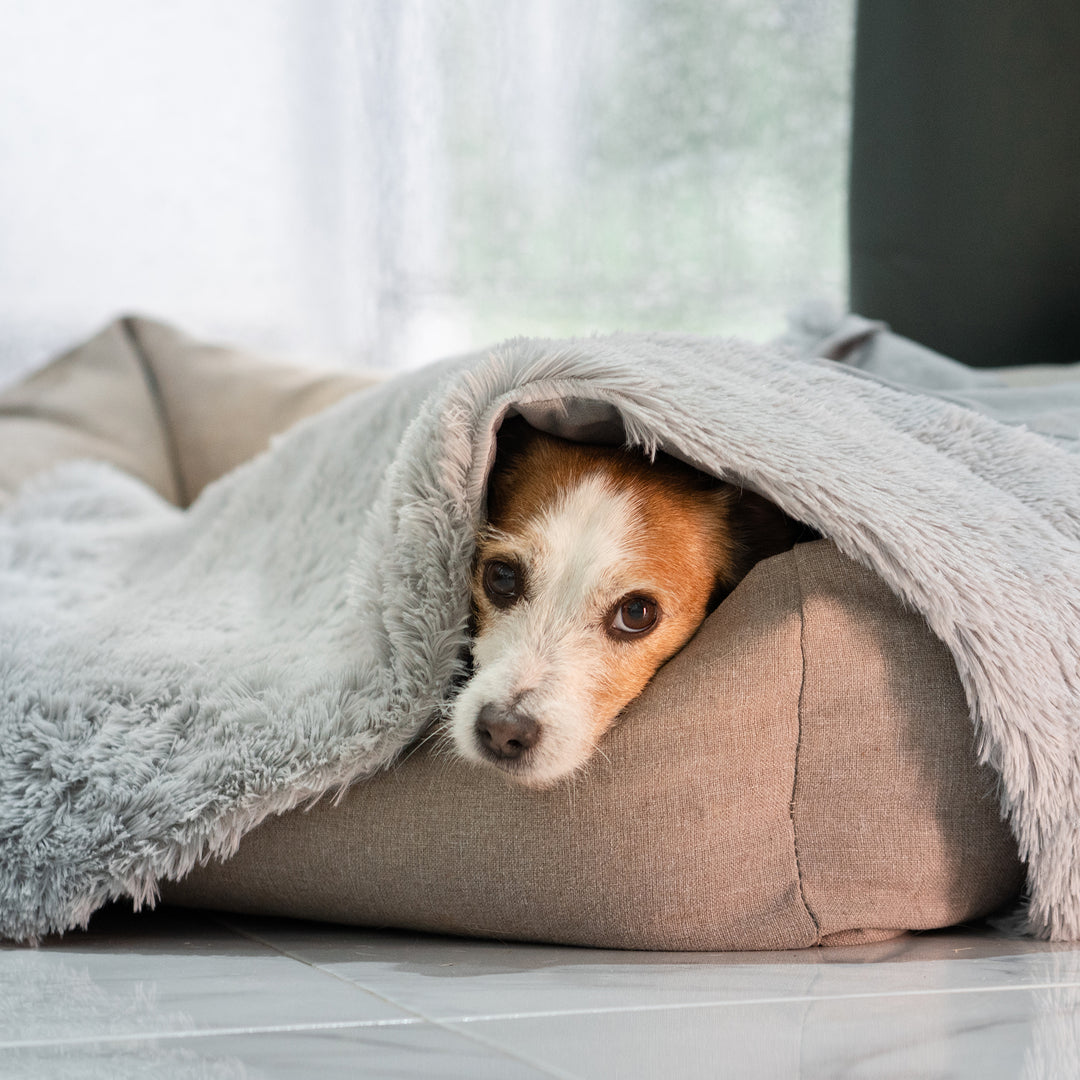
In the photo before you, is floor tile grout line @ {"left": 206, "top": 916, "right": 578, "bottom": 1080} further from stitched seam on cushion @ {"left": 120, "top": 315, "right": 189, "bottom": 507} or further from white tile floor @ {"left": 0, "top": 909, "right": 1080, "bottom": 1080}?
stitched seam on cushion @ {"left": 120, "top": 315, "right": 189, "bottom": 507}

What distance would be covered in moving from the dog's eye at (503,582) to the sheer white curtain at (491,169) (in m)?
2.37

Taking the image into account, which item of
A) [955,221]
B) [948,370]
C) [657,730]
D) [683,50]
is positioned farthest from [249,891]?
[683,50]

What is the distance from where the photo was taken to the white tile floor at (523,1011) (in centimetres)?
55

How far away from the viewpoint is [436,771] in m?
0.97

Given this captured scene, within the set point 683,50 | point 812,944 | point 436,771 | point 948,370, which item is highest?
point 683,50

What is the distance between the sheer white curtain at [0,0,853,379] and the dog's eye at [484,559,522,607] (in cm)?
237

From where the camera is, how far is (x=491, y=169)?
360cm

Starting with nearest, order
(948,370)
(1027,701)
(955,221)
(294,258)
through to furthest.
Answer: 1. (1027,701)
2. (948,370)
3. (955,221)
4. (294,258)

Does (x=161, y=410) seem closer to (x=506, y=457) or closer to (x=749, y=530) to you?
(x=506, y=457)

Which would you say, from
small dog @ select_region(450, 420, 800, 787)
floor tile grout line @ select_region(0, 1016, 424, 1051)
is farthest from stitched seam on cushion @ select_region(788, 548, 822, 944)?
floor tile grout line @ select_region(0, 1016, 424, 1051)

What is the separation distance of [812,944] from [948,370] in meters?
0.89

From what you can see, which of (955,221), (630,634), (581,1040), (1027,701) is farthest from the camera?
(955,221)

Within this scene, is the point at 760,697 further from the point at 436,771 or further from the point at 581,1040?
the point at 581,1040

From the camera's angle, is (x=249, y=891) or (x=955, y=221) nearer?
(x=249, y=891)
